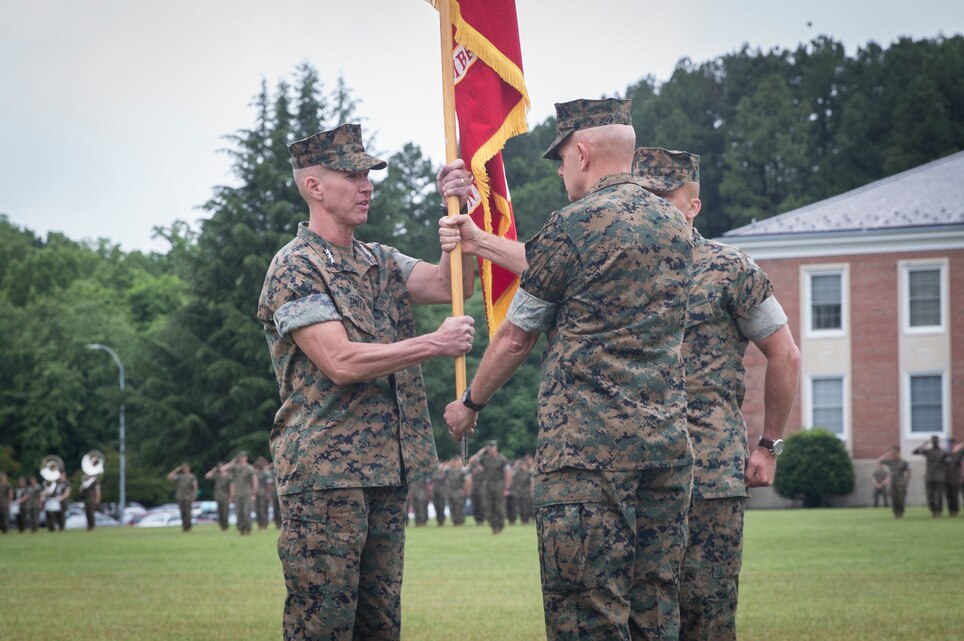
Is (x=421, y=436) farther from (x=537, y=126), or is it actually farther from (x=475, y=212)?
(x=537, y=126)

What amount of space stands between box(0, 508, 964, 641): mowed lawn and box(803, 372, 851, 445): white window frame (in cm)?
2230

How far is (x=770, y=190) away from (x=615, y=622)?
78929 mm

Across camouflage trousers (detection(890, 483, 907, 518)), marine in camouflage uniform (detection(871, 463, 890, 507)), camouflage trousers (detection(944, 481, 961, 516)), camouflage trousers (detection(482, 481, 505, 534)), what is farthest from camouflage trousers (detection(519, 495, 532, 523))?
camouflage trousers (detection(944, 481, 961, 516))

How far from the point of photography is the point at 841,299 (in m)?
51.4

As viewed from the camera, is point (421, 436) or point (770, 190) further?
point (770, 190)

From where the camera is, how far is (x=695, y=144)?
87.0 m

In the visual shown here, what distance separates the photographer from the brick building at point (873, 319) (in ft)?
165

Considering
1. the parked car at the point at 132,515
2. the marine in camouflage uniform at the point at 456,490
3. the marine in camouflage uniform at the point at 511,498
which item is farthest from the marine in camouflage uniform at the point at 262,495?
the parked car at the point at 132,515

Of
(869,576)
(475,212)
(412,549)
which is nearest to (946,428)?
(412,549)

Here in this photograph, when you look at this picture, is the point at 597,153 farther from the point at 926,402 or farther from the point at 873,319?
the point at 926,402

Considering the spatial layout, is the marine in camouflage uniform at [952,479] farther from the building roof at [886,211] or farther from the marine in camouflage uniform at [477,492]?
the building roof at [886,211]

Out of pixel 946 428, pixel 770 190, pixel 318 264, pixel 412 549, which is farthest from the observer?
pixel 770 190

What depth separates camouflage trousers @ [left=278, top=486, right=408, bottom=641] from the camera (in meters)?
6.28

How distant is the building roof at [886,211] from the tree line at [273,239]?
14.9 meters
